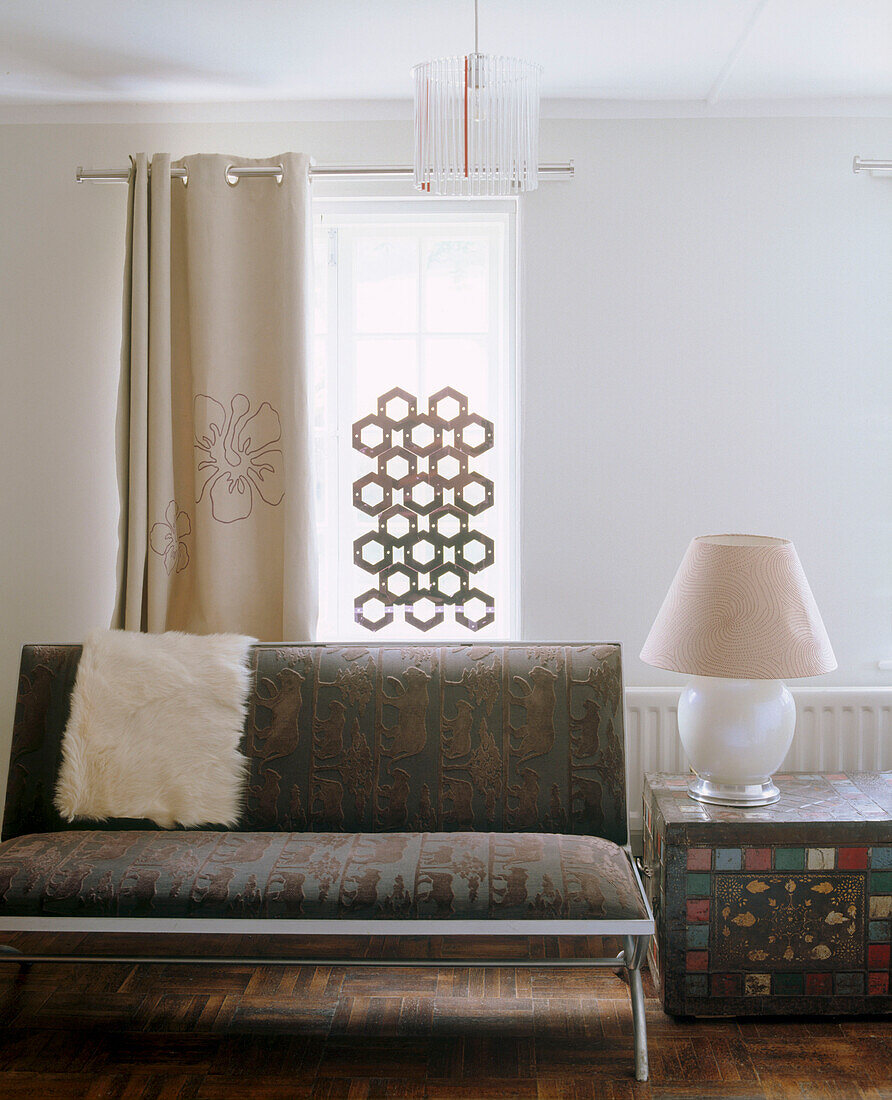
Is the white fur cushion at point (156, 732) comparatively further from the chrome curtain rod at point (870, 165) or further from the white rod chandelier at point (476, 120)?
the chrome curtain rod at point (870, 165)

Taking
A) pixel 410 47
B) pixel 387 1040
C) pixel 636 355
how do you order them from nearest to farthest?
pixel 387 1040 < pixel 410 47 < pixel 636 355

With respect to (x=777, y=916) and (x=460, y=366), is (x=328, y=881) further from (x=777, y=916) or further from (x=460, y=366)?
(x=460, y=366)

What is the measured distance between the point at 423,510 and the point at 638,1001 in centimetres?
159

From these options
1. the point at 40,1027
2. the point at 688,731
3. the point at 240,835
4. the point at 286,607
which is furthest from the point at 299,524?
the point at 40,1027

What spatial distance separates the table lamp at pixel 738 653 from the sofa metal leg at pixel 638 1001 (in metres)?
0.45

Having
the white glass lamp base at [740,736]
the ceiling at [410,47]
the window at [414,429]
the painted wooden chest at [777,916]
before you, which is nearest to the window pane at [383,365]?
the window at [414,429]

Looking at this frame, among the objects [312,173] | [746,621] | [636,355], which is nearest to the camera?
[746,621]

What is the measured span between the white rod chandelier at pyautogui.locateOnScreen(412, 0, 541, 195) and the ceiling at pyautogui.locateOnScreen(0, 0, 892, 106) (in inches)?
24.4

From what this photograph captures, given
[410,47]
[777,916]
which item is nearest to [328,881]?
[777,916]

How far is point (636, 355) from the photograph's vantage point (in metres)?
2.86

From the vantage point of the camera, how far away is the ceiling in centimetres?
229

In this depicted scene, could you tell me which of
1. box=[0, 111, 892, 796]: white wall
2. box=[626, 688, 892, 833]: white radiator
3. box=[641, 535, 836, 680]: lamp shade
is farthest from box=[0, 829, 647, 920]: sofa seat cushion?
box=[0, 111, 892, 796]: white wall

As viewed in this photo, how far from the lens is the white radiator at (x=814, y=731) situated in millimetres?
2793

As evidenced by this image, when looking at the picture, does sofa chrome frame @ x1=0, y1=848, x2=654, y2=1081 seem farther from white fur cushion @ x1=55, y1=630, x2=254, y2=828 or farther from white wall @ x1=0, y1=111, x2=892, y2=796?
white wall @ x1=0, y1=111, x2=892, y2=796
